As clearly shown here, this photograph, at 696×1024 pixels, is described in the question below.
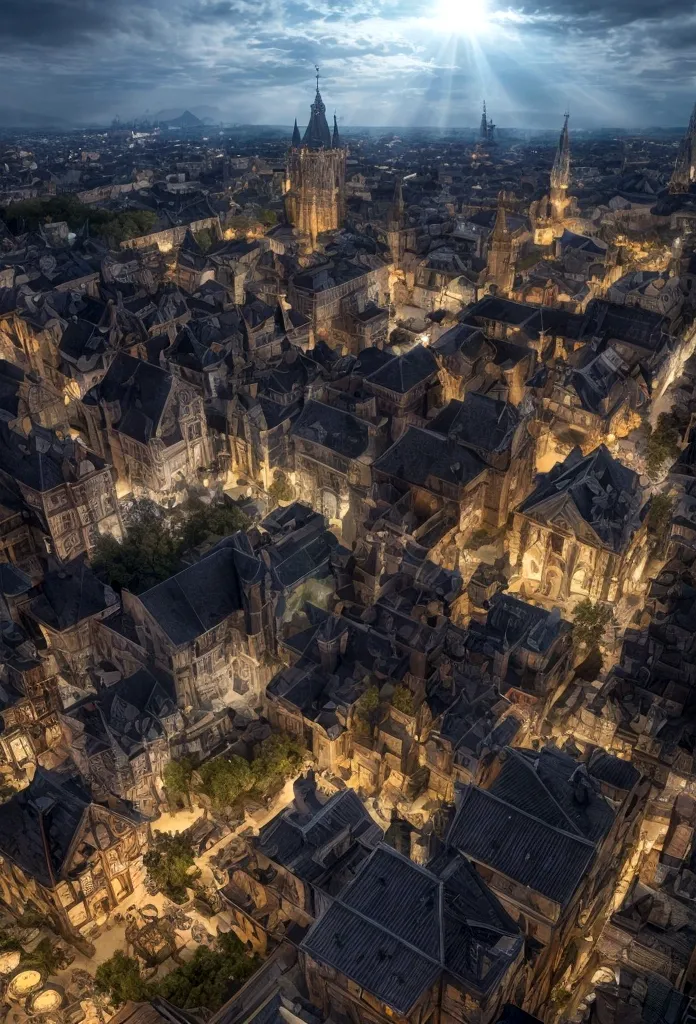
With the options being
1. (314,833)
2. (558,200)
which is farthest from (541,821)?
(558,200)

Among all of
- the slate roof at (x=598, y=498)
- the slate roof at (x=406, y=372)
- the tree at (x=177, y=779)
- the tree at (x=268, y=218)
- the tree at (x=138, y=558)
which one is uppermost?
the tree at (x=268, y=218)

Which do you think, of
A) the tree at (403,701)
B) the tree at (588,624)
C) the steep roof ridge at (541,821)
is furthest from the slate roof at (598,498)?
the steep roof ridge at (541,821)

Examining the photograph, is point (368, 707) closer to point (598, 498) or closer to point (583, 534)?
point (583, 534)

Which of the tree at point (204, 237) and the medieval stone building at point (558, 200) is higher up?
the medieval stone building at point (558, 200)

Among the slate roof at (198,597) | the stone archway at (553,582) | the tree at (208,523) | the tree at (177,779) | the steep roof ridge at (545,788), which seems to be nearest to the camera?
the steep roof ridge at (545,788)

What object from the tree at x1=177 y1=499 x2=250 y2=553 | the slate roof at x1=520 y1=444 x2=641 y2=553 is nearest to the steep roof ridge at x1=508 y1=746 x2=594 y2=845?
the slate roof at x1=520 y1=444 x2=641 y2=553

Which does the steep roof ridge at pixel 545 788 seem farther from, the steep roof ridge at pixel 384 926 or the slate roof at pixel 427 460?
the slate roof at pixel 427 460

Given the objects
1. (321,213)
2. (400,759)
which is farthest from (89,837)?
(321,213)

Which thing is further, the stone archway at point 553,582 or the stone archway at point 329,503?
the stone archway at point 329,503
